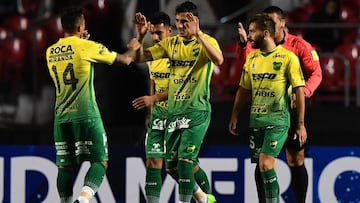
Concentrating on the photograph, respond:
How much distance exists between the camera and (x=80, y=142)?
11.0 meters

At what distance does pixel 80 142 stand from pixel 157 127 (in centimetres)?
103

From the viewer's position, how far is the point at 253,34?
36.6 ft

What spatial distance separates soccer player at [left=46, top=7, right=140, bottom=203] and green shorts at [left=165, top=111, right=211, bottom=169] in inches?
26.0

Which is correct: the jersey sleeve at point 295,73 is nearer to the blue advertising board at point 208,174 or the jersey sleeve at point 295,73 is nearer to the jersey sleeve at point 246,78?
the jersey sleeve at point 246,78

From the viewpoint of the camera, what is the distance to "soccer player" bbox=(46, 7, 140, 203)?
1089 centimetres

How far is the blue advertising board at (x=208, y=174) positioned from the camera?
41.4ft

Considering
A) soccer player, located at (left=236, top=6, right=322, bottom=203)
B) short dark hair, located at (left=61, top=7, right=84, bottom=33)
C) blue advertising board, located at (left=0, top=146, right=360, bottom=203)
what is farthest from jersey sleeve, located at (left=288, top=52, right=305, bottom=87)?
short dark hair, located at (left=61, top=7, right=84, bottom=33)

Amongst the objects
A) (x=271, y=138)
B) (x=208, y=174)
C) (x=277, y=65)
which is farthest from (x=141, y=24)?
(x=208, y=174)

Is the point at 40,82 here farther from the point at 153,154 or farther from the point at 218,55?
the point at 218,55

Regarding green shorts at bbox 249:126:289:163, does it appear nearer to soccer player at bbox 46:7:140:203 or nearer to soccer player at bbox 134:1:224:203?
soccer player at bbox 134:1:224:203

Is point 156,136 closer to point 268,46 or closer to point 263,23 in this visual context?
point 268,46

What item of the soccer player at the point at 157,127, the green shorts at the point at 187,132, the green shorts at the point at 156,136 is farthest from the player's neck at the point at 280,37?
the green shorts at the point at 156,136

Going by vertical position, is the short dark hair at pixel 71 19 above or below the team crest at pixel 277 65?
above

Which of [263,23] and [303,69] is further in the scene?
[303,69]
